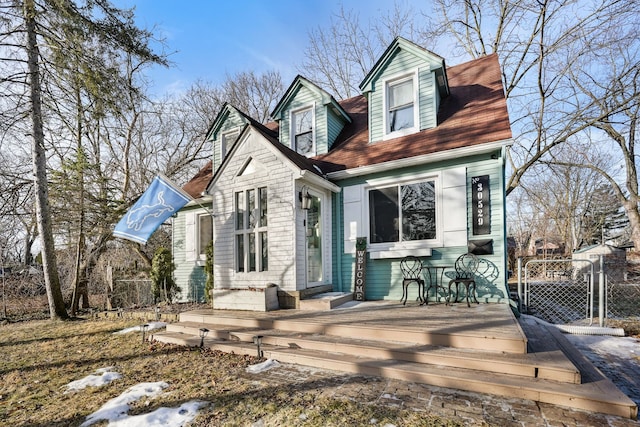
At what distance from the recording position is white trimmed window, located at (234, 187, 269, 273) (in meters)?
6.82

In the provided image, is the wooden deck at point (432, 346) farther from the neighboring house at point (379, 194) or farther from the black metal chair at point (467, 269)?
the neighboring house at point (379, 194)

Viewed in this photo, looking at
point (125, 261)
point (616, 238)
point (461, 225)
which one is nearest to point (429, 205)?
point (461, 225)

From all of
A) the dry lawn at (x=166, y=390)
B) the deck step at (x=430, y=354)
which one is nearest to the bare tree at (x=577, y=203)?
the deck step at (x=430, y=354)

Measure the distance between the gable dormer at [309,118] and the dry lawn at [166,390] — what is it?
6015mm

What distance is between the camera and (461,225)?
20.3 ft

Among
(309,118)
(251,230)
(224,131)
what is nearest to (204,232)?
(224,131)

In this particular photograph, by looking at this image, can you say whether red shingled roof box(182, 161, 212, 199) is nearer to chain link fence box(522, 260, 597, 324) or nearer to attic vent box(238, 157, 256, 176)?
attic vent box(238, 157, 256, 176)

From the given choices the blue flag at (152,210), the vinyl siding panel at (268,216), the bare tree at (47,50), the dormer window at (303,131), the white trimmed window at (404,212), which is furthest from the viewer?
the dormer window at (303,131)

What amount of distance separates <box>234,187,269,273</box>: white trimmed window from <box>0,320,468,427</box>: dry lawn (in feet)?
7.52

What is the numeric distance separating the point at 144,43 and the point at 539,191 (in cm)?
2954

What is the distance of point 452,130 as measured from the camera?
6.76 metres

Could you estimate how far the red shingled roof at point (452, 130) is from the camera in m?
6.33

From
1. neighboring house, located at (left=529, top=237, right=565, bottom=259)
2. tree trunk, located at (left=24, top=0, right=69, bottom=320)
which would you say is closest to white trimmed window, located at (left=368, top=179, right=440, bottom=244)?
tree trunk, located at (left=24, top=0, right=69, bottom=320)

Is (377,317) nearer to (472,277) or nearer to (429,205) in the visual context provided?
(472,277)
